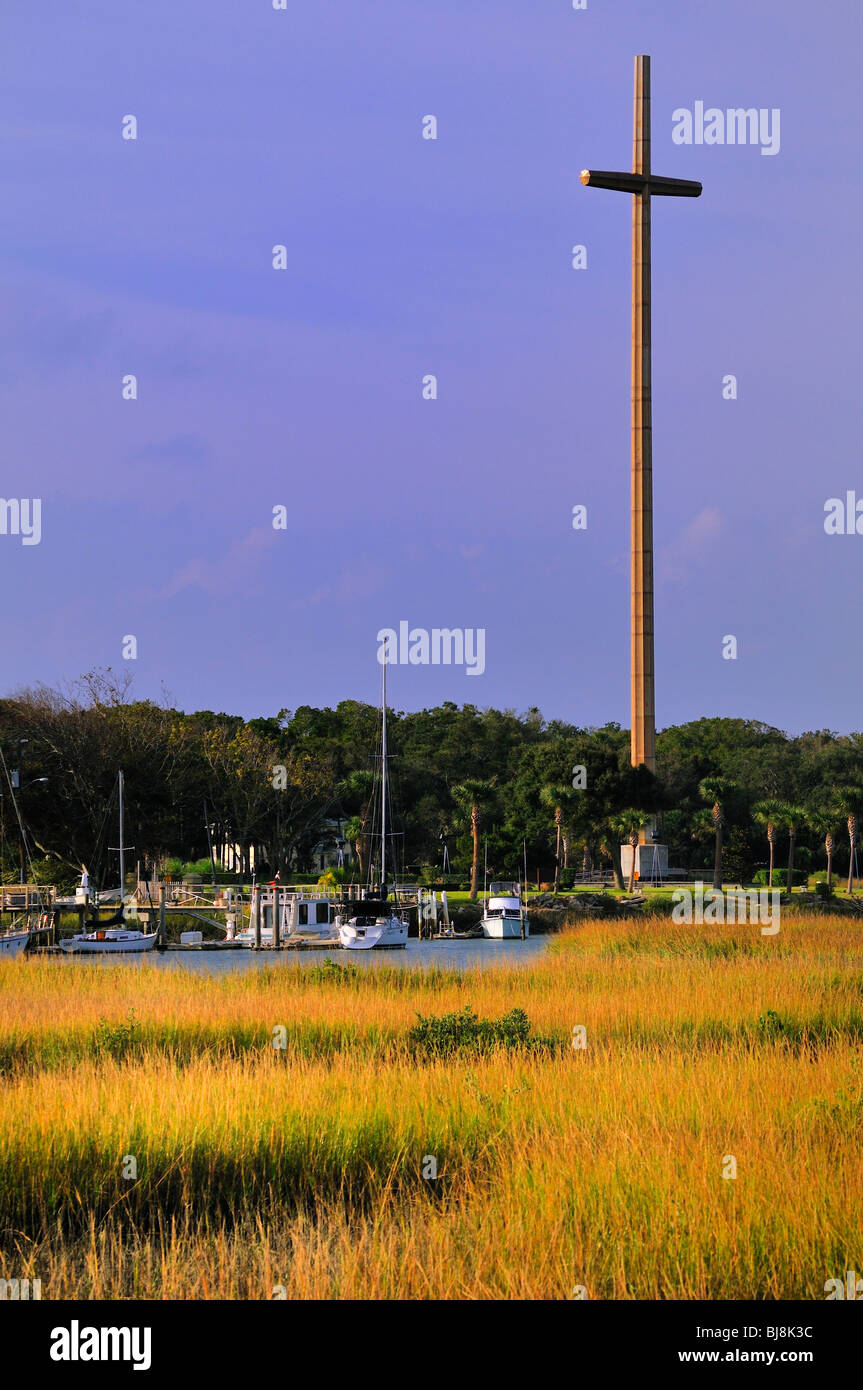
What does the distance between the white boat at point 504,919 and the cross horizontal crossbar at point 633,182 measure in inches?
1747

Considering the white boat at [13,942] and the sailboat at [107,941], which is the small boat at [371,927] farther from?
the white boat at [13,942]

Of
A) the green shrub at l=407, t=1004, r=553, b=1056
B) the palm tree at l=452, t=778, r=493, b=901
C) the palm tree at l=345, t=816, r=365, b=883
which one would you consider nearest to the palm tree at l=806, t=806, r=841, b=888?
the palm tree at l=452, t=778, r=493, b=901

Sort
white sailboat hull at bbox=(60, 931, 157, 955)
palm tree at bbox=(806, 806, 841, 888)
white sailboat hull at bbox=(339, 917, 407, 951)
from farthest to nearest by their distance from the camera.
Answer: palm tree at bbox=(806, 806, 841, 888) < white sailboat hull at bbox=(339, 917, 407, 951) < white sailboat hull at bbox=(60, 931, 157, 955)

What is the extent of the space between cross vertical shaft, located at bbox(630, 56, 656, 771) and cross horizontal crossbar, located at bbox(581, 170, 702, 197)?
49 centimetres

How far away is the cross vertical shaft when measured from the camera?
77.8 metres

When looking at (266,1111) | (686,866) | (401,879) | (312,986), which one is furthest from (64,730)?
(266,1111)

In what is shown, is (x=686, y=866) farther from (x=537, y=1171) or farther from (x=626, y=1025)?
(x=537, y=1171)

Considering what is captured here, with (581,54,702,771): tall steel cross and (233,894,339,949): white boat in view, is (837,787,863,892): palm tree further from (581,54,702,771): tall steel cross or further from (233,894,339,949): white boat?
(233,894,339,949): white boat

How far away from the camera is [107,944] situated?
170 ft

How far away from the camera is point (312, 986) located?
24.9 meters

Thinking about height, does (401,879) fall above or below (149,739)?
below

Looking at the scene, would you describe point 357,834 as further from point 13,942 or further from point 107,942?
point 13,942

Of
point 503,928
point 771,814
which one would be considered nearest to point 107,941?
point 503,928

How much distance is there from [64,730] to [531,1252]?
6880cm
